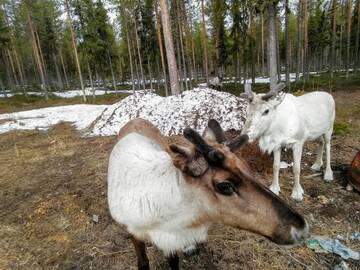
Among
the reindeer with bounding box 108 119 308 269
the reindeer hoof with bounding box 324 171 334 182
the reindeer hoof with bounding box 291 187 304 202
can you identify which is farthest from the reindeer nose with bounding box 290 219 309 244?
the reindeer hoof with bounding box 324 171 334 182

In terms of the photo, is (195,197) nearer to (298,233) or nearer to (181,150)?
(181,150)

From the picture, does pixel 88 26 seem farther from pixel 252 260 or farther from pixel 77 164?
pixel 252 260

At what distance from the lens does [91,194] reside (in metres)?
4.62

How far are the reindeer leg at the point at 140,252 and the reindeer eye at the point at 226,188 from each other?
117cm

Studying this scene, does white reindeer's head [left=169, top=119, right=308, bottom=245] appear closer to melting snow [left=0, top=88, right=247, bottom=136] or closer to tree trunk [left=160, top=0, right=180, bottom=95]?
melting snow [left=0, top=88, right=247, bottom=136]

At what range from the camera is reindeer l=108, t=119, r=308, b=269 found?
4.84 ft

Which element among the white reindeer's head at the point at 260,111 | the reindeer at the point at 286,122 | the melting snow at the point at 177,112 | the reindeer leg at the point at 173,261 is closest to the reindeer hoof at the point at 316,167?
the reindeer at the point at 286,122

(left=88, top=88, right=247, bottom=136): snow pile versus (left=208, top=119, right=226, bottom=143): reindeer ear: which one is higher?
(left=208, top=119, right=226, bottom=143): reindeer ear

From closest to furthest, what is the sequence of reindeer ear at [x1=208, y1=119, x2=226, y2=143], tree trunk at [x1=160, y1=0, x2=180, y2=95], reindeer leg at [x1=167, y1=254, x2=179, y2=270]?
1. reindeer ear at [x1=208, y1=119, x2=226, y2=143]
2. reindeer leg at [x1=167, y1=254, x2=179, y2=270]
3. tree trunk at [x1=160, y1=0, x2=180, y2=95]

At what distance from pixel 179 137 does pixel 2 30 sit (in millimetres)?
27615

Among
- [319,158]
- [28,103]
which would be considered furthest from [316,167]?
[28,103]

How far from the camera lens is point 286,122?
12.3ft

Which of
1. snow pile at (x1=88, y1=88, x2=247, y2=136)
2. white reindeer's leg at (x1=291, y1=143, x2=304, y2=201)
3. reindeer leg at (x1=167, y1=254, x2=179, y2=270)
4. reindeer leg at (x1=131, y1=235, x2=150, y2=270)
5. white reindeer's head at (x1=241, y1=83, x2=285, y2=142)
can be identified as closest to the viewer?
reindeer leg at (x1=131, y1=235, x2=150, y2=270)

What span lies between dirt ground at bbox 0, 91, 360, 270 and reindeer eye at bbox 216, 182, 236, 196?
5.68 feet
